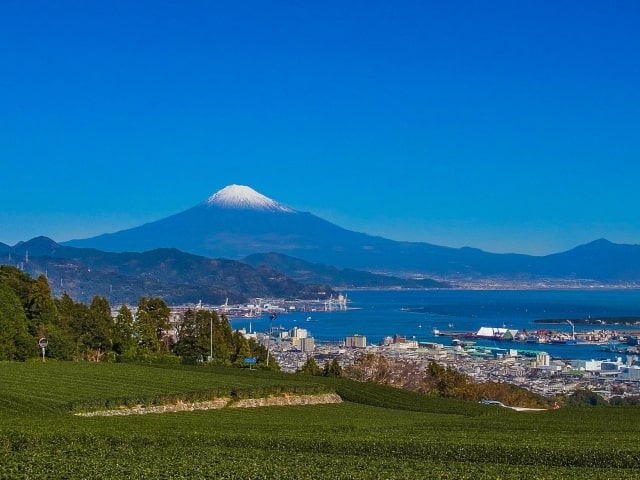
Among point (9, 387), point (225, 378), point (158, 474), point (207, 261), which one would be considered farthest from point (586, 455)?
point (207, 261)

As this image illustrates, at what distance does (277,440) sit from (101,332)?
33672 mm

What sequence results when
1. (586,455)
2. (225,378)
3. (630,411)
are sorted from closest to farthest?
(586,455), (630,411), (225,378)

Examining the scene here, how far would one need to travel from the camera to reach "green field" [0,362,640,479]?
11.7 m

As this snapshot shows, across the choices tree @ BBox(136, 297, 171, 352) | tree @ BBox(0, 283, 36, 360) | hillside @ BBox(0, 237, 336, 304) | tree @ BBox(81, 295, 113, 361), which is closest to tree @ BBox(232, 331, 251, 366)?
tree @ BBox(136, 297, 171, 352)

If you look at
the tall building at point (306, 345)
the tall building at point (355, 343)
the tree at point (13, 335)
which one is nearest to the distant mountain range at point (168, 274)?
the tall building at point (306, 345)

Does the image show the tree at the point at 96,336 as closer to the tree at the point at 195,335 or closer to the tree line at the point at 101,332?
the tree line at the point at 101,332

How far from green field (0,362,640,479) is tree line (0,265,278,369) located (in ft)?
42.0

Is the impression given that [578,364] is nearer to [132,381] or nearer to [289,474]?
[132,381]

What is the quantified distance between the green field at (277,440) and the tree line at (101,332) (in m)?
12.8

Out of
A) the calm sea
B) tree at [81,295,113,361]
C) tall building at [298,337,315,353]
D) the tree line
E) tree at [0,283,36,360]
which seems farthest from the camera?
the calm sea

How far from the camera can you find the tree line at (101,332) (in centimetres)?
4078

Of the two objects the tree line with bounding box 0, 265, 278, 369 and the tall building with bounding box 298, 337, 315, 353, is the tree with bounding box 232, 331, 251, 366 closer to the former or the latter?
the tree line with bounding box 0, 265, 278, 369

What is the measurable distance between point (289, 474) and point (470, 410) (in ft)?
64.0

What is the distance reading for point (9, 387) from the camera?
990 inches
